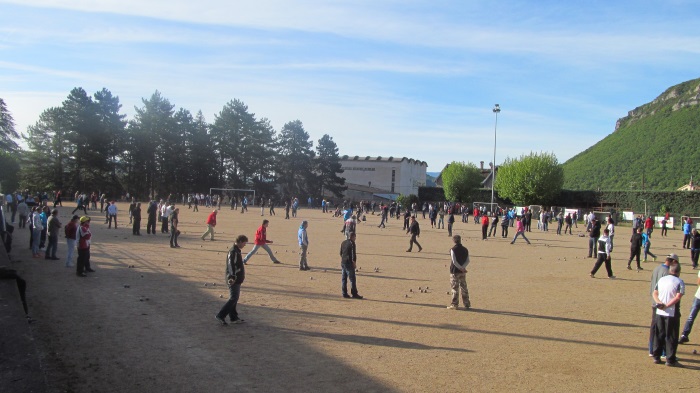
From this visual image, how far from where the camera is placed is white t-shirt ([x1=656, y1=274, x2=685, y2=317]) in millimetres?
7891

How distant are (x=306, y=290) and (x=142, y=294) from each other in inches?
140

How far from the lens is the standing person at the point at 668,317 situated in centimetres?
785

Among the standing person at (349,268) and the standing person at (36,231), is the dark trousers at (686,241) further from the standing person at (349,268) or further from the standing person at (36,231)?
the standing person at (36,231)

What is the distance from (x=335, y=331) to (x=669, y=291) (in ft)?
16.6

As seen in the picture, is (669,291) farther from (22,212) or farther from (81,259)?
(22,212)

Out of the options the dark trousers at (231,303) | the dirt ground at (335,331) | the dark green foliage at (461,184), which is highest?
the dark green foliage at (461,184)

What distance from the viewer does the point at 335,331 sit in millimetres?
9234

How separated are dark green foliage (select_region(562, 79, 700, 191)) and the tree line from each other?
165ft

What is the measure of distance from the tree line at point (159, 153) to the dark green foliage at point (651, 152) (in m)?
50.2

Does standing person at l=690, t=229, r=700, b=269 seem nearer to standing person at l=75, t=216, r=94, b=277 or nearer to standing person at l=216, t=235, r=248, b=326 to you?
standing person at l=216, t=235, r=248, b=326

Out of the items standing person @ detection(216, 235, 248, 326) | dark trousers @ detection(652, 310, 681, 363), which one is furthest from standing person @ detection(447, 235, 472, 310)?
standing person @ detection(216, 235, 248, 326)

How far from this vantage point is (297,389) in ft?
21.1

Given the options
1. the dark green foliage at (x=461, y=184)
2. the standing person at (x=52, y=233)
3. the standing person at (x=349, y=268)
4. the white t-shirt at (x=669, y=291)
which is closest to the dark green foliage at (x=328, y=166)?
the dark green foliage at (x=461, y=184)

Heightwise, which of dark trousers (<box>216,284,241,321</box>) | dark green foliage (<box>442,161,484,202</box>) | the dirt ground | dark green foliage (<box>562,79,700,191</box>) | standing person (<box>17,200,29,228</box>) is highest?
dark green foliage (<box>562,79,700,191</box>)
